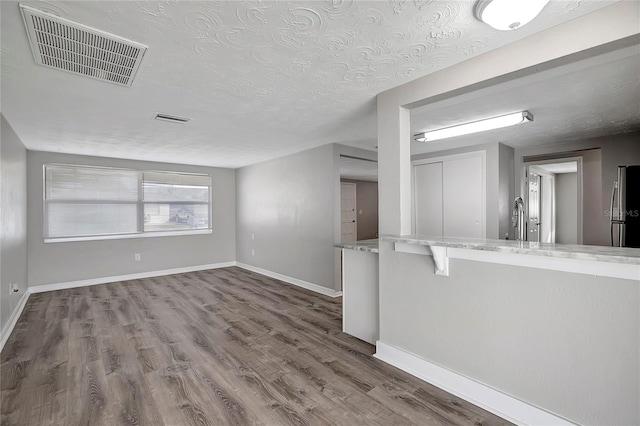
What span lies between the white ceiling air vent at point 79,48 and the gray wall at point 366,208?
7616 millimetres

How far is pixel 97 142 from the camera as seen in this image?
13.2ft

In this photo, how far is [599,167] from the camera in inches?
159

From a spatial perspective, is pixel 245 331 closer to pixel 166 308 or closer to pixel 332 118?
pixel 166 308

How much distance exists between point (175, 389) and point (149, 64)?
2.25 metres

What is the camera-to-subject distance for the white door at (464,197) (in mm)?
4469

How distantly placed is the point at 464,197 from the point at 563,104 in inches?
80.7

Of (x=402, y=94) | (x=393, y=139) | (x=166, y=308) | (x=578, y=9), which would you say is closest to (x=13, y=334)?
(x=166, y=308)

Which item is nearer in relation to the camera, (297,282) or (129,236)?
(297,282)

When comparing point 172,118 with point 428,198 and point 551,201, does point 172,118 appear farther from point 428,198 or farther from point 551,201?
point 551,201

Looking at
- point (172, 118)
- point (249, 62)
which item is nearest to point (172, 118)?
point (172, 118)

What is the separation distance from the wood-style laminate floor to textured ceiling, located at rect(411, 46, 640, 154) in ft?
7.31

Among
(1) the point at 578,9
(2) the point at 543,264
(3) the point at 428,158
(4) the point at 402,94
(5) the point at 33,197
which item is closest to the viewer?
(1) the point at 578,9

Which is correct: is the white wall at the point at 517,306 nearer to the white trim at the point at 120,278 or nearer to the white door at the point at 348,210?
the white trim at the point at 120,278

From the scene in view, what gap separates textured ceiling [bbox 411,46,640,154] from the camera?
6.70 feet
